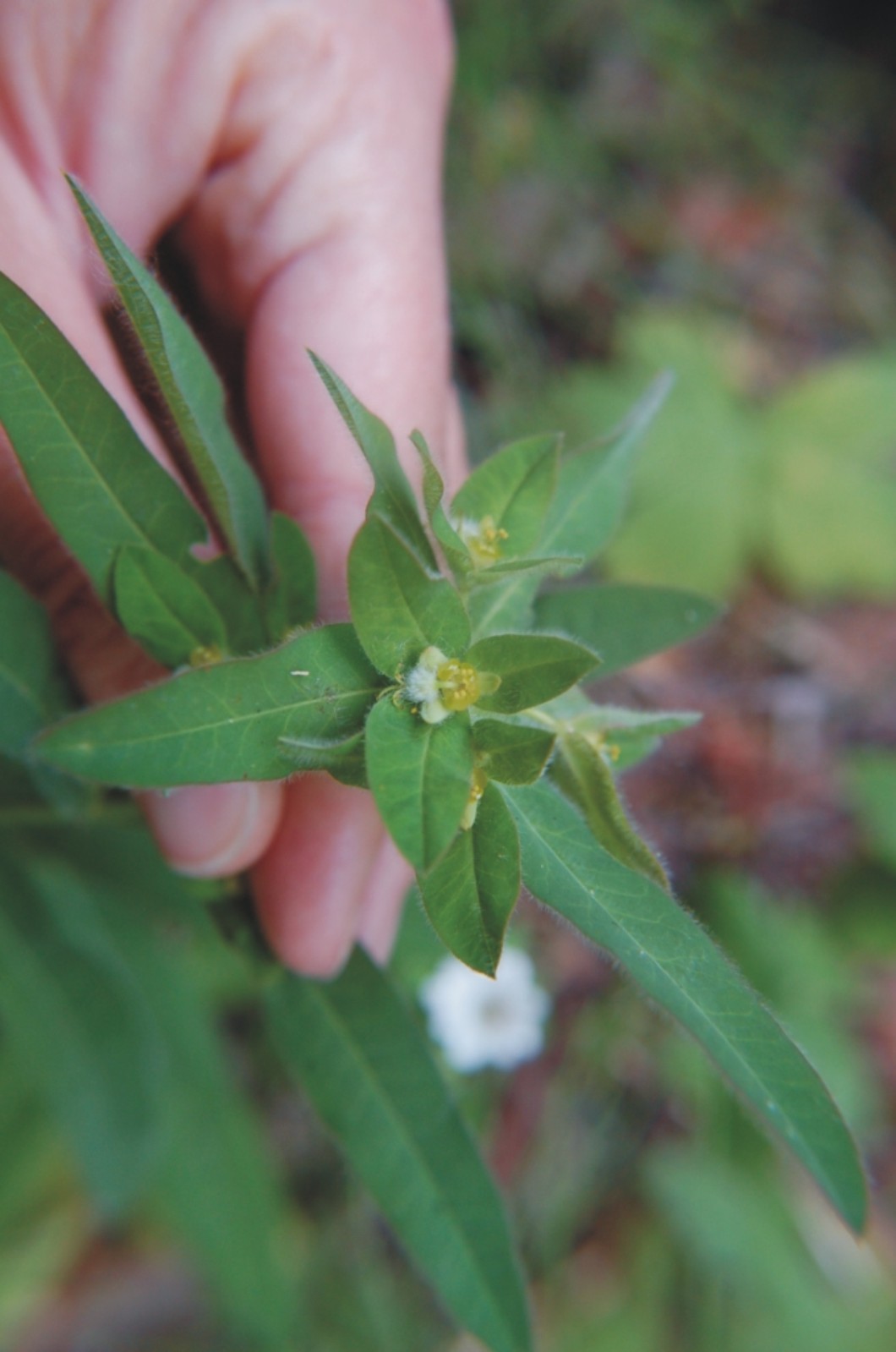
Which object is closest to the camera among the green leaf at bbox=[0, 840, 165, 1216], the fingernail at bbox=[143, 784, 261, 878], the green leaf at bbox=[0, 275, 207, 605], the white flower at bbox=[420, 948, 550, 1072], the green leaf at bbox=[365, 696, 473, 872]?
the green leaf at bbox=[365, 696, 473, 872]

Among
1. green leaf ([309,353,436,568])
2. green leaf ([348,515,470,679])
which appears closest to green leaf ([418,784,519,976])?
green leaf ([348,515,470,679])

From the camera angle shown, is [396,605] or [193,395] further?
[193,395]

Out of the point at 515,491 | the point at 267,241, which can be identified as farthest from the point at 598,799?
the point at 267,241

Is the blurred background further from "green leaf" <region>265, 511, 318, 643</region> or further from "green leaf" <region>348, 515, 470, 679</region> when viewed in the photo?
"green leaf" <region>348, 515, 470, 679</region>

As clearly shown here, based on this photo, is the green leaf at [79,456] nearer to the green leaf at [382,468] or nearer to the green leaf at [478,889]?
the green leaf at [382,468]

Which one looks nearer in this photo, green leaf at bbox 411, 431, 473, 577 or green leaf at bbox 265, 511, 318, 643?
green leaf at bbox 411, 431, 473, 577

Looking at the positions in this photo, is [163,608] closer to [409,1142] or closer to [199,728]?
[199,728]

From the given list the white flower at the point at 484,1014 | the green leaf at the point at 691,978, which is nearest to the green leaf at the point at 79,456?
the green leaf at the point at 691,978
